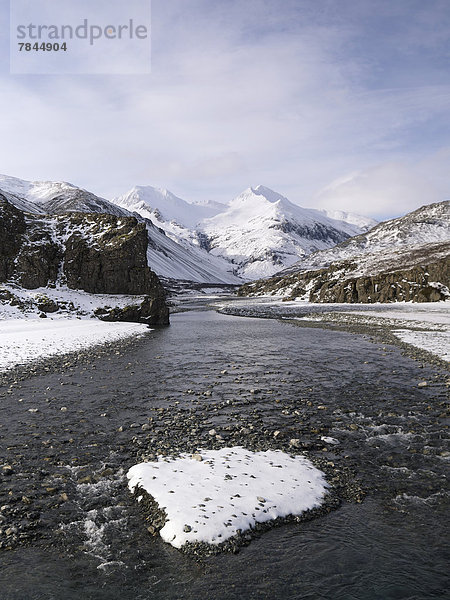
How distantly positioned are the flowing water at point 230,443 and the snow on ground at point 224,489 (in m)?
0.52

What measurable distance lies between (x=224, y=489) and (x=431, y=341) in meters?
31.3

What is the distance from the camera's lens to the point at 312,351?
1261 inches

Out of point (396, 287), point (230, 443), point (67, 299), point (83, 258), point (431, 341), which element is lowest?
point (230, 443)

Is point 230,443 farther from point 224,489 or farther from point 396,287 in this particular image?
point 396,287

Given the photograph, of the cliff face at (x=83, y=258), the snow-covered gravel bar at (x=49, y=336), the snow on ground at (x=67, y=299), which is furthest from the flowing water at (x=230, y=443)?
the cliff face at (x=83, y=258)

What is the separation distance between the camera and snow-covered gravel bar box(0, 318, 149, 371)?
2784 centimetres

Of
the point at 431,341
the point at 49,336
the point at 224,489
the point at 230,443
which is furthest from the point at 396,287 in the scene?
the point at 224,489

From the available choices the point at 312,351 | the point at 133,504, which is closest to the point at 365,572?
the point at 133,504

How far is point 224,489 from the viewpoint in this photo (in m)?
10.1

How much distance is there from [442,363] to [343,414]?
13.5 meters

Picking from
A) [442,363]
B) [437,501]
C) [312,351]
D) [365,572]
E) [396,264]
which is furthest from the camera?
[396,264]

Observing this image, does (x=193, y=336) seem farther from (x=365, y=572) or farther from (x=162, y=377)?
(x=365, y=572)

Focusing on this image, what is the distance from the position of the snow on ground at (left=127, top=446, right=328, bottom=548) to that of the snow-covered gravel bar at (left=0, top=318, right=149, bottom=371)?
58.7 feet

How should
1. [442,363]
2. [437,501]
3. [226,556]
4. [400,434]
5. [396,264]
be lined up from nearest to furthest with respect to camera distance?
[226,556] → [437,501] → [400,434] → [442,363] → [396,264]
